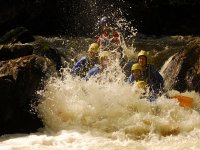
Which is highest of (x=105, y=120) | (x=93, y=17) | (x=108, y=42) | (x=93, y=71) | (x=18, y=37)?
(x=93, y=17)

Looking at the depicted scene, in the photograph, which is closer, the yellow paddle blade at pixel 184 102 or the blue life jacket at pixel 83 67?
the yellow paddle blade at pixel 184 102

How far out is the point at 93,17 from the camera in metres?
20.4

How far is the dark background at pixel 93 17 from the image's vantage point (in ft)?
64.4

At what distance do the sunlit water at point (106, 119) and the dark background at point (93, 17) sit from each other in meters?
11.8

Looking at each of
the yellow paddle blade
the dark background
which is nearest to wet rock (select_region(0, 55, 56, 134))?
the yellow paddle blade

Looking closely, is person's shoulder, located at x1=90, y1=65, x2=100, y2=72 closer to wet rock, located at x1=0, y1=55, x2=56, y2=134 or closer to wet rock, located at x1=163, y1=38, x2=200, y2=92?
wet rock, located at x1=0, y1=55, x2=56, y2=134

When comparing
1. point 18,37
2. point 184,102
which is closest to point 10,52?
point 184,102

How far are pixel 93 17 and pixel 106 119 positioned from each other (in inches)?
548

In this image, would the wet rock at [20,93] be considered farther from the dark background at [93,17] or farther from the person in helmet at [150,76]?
the dark background at [93,17]

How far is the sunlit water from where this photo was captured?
5.97 m

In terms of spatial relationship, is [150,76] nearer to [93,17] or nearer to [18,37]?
[18,37]

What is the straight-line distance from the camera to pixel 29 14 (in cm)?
1994

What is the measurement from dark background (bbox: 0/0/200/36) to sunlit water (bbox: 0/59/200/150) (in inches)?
Answer: 466

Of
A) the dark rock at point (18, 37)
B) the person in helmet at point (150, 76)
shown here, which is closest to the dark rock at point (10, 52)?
the person in helmet at point (150, 76)
